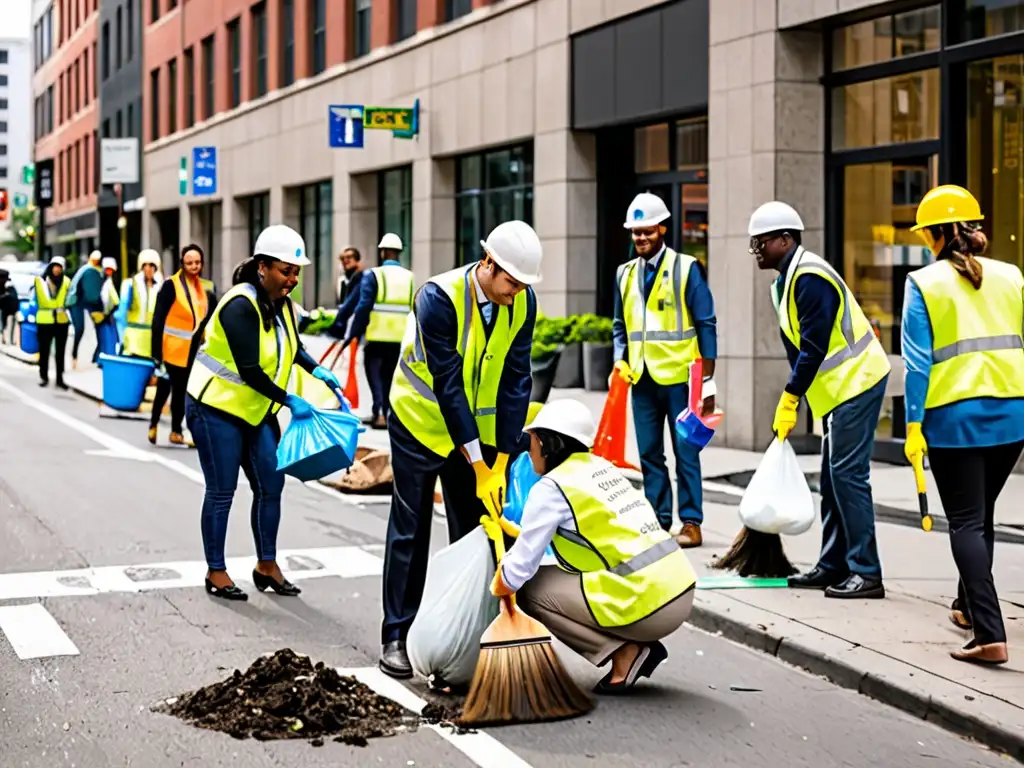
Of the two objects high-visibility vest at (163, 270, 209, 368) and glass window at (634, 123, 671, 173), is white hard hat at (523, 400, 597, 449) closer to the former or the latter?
high-visibility vest at (163, 270, 209, 368)

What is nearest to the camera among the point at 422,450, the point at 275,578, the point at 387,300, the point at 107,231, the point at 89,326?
the point at 422,450

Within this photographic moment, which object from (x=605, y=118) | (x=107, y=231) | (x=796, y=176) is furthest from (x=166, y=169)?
(x=796, y=176)

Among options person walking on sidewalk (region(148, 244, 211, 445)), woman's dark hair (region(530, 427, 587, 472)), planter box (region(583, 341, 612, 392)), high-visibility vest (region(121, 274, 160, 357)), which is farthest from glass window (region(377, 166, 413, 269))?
woman's dark hair (region(530, 427, 587, 472))

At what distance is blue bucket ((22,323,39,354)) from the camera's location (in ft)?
89.5

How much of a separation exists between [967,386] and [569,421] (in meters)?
1.89

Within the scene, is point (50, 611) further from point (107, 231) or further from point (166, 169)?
point (107, 231)

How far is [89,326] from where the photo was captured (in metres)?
44.6

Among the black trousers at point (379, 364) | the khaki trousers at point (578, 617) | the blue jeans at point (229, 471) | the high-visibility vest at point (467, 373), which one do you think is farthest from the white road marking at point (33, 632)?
the black trousers at point (379, 364)

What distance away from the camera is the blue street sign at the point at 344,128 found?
83.0ft

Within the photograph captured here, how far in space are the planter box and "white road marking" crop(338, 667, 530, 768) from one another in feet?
42.3

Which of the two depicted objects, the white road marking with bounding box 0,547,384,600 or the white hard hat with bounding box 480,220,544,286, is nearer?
the white hard hat with bounding box 480,220,544,286

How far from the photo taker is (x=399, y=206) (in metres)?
27.6

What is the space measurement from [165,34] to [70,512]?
117 feet

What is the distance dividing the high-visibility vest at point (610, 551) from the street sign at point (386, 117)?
61.6 ft
